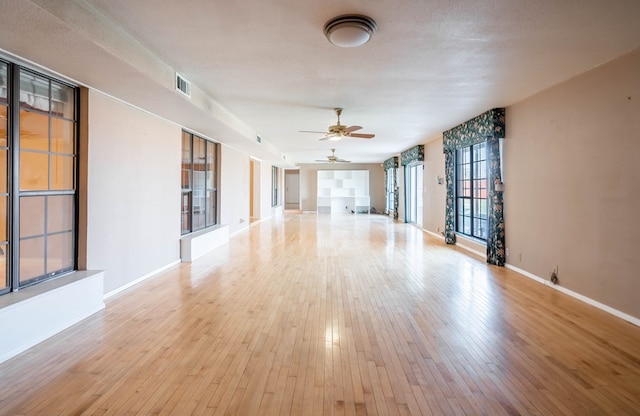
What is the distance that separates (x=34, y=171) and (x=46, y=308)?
1265 millimetres

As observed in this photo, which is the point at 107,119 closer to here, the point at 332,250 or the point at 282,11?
the point at 282,11

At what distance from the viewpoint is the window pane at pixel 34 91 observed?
2.97 m

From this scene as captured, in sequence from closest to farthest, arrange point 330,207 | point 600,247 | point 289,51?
point 289,51
point 600,247
point 330,207

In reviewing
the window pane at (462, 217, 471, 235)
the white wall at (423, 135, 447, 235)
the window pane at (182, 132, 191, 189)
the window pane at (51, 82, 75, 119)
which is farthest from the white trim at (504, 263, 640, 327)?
the window pane at (51, 82, 75, 119)

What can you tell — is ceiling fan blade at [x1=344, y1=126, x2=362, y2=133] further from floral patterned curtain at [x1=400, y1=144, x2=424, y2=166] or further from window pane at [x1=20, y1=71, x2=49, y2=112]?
floral patterned curtain at [x1=400, y1=144, x2=424, y2=166]

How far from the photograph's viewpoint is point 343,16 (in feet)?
8.66

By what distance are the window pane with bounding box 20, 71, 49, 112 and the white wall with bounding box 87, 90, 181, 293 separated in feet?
1.36

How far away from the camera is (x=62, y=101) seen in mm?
3410

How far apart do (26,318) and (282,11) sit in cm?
315

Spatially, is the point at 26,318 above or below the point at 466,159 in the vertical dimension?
below

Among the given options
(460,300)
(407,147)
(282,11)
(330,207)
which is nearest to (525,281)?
(460,300)

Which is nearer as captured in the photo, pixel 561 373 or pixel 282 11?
pixel 561 373

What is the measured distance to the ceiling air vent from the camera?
3894 millimetres

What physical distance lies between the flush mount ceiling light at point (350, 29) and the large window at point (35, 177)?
8.93 feet
